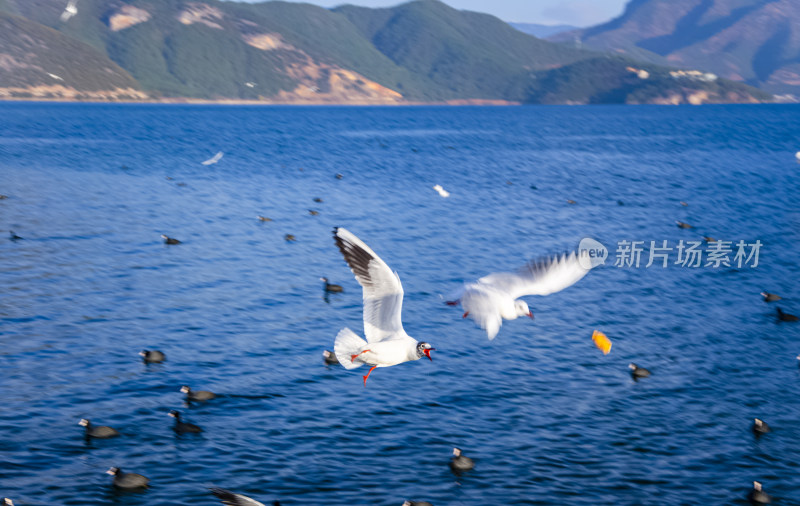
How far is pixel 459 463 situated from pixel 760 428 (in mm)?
7242

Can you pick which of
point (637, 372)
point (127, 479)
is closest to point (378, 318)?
point (127, 479)

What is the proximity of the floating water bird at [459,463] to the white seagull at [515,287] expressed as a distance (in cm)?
244

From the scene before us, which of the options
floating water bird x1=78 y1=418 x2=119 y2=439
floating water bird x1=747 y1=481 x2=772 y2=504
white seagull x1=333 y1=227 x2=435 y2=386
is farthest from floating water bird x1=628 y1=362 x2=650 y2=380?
floating water bird x1=78 y1=418 x2=119 y2=439

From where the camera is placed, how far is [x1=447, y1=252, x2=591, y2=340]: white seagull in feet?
51.8

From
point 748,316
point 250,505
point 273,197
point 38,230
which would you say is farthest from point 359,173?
point 250,505

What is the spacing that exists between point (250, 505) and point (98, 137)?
113423 millimetres

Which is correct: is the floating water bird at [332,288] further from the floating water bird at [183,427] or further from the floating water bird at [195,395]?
the floating water bird at [183,427]

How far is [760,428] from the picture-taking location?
1752cm

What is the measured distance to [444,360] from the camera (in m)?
21.6

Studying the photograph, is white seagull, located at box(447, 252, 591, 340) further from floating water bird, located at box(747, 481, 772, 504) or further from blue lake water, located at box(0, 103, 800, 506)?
floating water bird, located at box(747, 481, 772, 504)

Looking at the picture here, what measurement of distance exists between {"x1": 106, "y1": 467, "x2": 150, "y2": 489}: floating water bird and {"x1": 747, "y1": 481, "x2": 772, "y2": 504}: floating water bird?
11484 millimetres

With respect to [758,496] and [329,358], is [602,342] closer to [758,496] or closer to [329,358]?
[329,358]

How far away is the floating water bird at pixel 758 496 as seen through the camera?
574 inches

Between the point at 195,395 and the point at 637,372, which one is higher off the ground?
the point at 637,372
